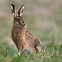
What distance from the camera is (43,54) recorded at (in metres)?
13.2

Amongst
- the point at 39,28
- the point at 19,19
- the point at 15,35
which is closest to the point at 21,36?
the point at 15,35

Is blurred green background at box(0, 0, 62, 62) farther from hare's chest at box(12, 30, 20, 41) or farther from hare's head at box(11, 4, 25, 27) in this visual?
hare's head at box(11, 4, 25, 27)

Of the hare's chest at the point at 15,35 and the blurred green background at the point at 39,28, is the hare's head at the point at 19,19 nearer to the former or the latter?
the hare's chest at the point at 15,35

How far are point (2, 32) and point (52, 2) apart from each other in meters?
9.04

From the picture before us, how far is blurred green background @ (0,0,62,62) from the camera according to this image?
12.8 m

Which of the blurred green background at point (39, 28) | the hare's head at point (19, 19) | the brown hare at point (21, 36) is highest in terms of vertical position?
the hare's head at point (19, 19)

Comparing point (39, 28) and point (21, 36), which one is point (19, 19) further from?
point (39, 28)

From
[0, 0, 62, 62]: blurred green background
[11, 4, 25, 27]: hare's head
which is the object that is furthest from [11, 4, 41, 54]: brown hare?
[0, 0, 62, 62]: blurred green background

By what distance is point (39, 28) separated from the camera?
76.0ft

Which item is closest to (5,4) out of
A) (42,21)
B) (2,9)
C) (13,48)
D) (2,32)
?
(2,9)

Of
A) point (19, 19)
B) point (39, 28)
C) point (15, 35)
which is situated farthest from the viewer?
point (39, 28)

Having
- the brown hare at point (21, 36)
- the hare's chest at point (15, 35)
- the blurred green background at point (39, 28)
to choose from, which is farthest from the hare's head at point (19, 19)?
the blurred green background at point (39, 28)

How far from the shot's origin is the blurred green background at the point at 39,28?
1283 cm

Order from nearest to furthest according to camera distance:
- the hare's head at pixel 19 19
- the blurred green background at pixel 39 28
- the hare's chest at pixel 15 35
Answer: the blurred green background at pixel 39 28
the hare's head at pixel 19 19
the hare's chest at pixel 15 35
